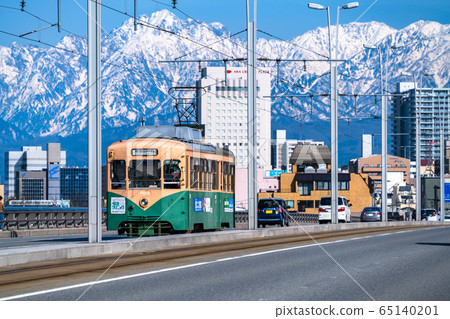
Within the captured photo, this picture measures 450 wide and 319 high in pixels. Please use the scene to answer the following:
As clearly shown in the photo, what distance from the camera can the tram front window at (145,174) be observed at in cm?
2739

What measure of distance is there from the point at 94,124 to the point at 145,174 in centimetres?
726

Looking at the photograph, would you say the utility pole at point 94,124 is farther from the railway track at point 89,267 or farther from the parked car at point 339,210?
the parked car at point 339,210

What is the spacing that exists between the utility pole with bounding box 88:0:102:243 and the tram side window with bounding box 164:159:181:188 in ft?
23.5

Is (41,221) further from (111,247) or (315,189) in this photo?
(315,189)

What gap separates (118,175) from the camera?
27.7 meters

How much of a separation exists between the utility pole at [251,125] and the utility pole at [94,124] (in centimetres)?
1060

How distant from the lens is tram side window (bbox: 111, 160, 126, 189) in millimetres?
27547

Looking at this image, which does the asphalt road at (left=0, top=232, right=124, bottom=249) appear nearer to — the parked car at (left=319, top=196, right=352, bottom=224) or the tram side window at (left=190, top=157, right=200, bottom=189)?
the tram side window at (left=190, top=157, right=200, bottom=189)

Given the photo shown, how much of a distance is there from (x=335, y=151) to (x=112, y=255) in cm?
2771

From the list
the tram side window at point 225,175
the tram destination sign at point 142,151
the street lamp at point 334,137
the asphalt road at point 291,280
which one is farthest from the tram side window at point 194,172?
the street lamp at point 334,137

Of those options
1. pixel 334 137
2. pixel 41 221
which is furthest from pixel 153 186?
pixel 334 137
